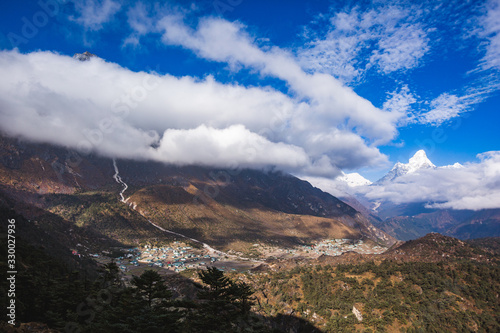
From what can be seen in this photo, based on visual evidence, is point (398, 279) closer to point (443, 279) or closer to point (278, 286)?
point (443, 279)

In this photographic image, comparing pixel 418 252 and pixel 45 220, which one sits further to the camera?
pixel 45 220

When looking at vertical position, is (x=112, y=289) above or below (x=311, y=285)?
above

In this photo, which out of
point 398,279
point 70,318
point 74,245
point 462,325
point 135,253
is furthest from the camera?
point 135,253

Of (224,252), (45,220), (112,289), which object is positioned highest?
(45,220)

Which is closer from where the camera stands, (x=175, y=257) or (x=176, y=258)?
(x=176, y=258)

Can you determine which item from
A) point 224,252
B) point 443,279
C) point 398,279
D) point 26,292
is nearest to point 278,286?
point 398,279

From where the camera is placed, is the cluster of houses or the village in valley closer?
the village in valley

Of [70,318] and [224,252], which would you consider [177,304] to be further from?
[224,252]

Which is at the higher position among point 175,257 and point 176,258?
point 175,257

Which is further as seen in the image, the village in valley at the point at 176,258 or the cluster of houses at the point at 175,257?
the cluster of houses at the point at 175,257

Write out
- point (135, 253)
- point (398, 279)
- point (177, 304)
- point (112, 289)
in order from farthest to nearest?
1. point (135, 253)
2. point (398, 279)
3. point (112, 289)
4. point (177, 304)
